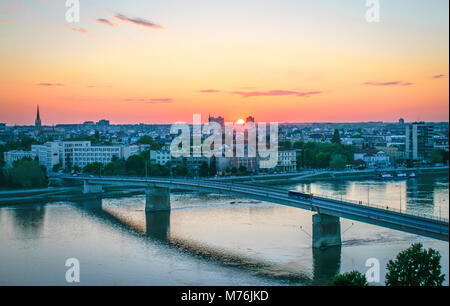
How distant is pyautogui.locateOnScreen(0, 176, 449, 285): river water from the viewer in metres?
7.93

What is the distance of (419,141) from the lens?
103 ft

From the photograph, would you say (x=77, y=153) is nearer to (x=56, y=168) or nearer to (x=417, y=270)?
(x=56, y=168)

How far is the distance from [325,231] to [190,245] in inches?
103

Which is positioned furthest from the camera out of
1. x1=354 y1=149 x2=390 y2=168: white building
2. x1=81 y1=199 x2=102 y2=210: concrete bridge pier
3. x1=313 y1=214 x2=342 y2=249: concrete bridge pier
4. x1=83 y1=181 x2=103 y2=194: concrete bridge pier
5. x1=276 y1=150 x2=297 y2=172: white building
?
x1=354 y1=149 x2=390 y2=168: white building

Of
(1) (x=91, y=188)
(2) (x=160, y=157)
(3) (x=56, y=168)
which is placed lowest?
(1) (x=91, y=188)

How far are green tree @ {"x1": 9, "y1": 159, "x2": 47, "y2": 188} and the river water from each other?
13.1 feet

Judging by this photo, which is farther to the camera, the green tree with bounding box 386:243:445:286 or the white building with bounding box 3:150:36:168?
the white building with bounding box 3:150:36:168

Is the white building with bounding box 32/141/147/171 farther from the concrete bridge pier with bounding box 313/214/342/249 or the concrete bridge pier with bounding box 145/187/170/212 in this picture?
the concrete bridge pier with bounding box 313/214/342/249

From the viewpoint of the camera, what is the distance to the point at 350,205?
31.9ft

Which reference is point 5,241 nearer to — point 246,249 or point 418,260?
point 246,249

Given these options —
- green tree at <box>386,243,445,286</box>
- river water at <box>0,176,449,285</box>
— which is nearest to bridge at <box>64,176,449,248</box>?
river water at <box>0,176,449,285</box>

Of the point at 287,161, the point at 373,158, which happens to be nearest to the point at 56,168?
the point at 287,161
